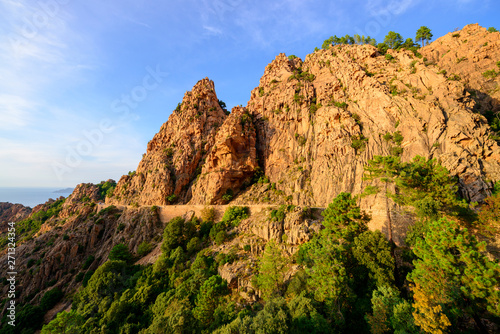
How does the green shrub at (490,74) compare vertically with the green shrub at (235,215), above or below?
above

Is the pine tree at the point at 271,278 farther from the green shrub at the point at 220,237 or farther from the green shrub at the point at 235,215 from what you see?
the green shrub at the point at 235,215

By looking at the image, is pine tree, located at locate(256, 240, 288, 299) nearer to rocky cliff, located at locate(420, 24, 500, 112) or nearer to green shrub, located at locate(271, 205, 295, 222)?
green shrub, located at locate(271, 205, 295, 222)

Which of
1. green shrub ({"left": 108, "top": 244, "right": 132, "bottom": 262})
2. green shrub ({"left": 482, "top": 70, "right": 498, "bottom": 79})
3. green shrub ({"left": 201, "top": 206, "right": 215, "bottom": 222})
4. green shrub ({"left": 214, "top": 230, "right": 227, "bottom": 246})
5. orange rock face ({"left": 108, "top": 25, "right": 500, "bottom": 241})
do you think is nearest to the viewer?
orange rock face ({"left": 108, "top": 25, "right": 500, "bottom": 241})

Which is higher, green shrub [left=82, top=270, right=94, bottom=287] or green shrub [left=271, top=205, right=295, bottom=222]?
green shrub [left=271, top=205, right=295, bottom=222]

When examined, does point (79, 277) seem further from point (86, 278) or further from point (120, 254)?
point (120, 254)

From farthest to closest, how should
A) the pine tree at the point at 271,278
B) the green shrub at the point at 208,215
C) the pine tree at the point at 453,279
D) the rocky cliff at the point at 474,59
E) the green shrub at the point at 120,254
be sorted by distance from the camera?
1. the green shrub at the point at 208,215
2. the rocky cliff at the point at 474,59
3. the green shrub at the point at 120,254
4. the pine tree at the point at 271,278
5. the pine tree at the point at 453,279

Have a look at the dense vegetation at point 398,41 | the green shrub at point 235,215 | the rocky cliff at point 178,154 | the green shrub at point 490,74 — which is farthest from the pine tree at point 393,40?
the green shrub at point 235,215

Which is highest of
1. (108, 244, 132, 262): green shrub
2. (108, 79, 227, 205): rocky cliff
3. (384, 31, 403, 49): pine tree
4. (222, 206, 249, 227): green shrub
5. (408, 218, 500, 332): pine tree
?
(384, 31, 403, 49): pine tree

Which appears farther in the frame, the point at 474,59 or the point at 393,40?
the point at 393,40

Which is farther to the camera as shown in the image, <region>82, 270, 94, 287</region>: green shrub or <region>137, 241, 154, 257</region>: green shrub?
<region>137, 241, 154, 257</region>: green shrub

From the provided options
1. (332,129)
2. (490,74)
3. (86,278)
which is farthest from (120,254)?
(490,74)

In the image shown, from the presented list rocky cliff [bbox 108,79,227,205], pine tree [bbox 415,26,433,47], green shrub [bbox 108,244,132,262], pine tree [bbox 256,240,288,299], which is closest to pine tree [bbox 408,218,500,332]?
pine tree [bbox 256,240,288,299]

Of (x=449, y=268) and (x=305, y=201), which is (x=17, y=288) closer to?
(x=305, y=201)

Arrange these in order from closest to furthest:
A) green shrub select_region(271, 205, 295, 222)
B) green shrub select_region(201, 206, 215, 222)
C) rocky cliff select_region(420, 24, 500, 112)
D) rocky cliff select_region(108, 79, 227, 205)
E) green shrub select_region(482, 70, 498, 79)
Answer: green shrub select_region(271, 205, 295, 222) < rocky cliff select_region(420, 24, 500, 112) < green shrub select_region(482, 70, 498, 79) < green shrub select_region(201, 206, 215, 222) < rocky cliff select_region(108, 79, 227, 205)
